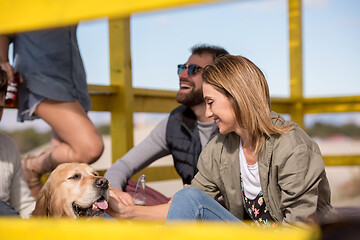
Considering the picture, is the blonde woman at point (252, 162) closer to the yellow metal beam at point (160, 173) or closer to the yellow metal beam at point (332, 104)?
the yellow metal beam at point (160, 173)

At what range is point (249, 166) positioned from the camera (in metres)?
1.86

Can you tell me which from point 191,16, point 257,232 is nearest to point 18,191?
point 257,232

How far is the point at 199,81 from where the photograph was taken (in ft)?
8.65

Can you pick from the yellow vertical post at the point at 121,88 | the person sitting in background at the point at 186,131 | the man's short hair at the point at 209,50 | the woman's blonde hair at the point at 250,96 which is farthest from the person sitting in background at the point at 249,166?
the yellow vertical post at the point at 121,88

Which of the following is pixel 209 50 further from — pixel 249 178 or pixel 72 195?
pixel 72 195

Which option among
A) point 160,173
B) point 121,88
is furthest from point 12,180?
point 160,173

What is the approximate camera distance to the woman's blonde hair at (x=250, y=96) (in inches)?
69.0

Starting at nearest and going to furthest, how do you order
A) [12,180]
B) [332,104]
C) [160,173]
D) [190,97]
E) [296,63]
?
1. [12,180]
2. [190,97]
3. [160,173]
4. [332,104]
5. [296,63]

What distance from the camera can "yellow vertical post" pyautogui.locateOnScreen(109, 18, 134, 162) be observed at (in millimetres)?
3715

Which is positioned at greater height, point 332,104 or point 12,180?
point 332,104

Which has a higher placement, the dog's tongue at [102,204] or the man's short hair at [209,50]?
the man's short hair at [209,50]

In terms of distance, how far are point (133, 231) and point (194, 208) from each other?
30.1 inches

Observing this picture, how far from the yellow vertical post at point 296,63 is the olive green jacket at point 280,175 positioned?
345 centimetres

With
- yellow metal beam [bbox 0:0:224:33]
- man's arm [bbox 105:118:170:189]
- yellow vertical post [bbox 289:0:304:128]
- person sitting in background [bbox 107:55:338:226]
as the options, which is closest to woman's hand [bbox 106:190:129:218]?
person sitting in background [bbox 107:55:338:226]
